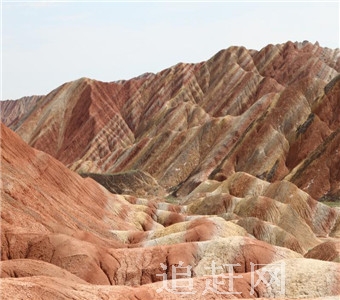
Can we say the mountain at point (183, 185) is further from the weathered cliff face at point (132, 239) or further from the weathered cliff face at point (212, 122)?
the weathered cliff face at point (212, 122)

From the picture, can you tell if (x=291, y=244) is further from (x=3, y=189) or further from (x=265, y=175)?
(x=265, y=175)

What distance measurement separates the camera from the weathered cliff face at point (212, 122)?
109688 mm

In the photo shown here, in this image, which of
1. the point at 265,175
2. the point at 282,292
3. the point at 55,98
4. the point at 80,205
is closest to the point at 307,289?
the point at 282,292

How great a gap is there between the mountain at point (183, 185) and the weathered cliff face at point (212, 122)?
1.32 ft

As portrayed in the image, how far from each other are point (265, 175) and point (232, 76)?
6960cm

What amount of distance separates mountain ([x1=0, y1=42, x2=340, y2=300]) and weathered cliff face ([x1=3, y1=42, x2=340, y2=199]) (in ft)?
1.32

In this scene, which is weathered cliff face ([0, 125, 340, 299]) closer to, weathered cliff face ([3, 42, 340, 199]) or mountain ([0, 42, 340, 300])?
mountain ([0, 42, 340, 300])

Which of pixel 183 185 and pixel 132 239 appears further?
pixel 183 185

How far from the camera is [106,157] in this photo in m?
168

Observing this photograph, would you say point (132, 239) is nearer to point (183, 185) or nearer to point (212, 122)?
point (183, 185)

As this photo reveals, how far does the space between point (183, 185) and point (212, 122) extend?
24.9 metres

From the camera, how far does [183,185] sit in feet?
391

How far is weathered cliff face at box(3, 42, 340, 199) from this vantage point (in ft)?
360

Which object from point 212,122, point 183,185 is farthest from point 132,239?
point 212,122
